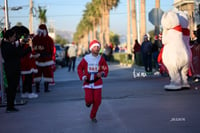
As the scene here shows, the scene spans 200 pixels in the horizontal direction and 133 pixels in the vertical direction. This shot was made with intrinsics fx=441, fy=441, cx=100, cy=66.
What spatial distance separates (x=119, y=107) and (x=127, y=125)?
6.93 feet

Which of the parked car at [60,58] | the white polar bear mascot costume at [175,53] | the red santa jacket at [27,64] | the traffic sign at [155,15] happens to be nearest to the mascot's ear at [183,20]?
the white polar bear mascot costume at [175,53]

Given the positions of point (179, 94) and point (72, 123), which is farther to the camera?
point (179, 94)

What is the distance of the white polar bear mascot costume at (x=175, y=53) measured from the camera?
11.9m

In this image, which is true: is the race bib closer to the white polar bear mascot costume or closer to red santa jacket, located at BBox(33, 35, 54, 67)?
the white polar bear mascot costume

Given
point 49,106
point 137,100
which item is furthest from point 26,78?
point 137,100

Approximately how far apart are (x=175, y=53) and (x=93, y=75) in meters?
4.50

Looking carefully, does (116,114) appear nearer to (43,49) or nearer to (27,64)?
(27,64)

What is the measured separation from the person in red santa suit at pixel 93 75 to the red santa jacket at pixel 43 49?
17.5ft

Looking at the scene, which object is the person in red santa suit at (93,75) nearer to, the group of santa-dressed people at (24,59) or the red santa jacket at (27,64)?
the group of santa-dressed people at (24,59)

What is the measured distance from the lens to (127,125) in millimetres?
7492

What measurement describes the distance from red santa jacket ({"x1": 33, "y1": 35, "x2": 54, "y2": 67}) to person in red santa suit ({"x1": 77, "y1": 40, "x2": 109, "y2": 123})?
5.33 metres

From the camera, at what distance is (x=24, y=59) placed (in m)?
12.2

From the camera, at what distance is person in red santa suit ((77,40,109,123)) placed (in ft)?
26.1

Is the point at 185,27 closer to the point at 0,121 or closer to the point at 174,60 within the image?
the point at 174,60
